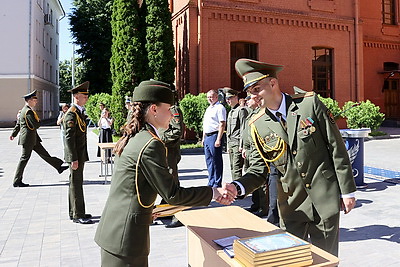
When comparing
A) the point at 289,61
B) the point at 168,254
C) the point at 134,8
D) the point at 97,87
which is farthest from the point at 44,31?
the point at 168,254

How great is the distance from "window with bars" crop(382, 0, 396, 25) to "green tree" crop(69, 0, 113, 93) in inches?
866

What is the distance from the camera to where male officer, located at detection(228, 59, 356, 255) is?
8.72 ft

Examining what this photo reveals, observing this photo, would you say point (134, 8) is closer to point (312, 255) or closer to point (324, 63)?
point (324, 63)

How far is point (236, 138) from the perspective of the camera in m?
6.80

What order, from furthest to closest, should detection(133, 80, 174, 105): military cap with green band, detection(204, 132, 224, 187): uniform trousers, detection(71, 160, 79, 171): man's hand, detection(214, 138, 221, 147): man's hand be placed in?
detection(204, 132, 224, 187): uniform trousers, detection(214, 138, 221, 147): man's hand, detection(71, 160, 79, 171): man's hand, detection(133, 80, 174, 105): military cap with green band

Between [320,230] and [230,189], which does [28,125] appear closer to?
[230,189]

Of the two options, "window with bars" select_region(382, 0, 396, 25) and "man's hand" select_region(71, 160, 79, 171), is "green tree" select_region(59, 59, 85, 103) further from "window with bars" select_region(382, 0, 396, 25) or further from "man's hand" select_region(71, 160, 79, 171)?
"man's hand" select_region(71, 160, 79, 171)

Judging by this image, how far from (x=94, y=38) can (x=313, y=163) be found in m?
33.4

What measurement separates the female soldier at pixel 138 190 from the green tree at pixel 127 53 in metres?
13.7

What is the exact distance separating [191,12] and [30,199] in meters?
11.8

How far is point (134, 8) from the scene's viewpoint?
51.7 ft

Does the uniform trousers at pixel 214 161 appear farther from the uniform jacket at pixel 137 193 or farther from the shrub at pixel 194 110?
the shrub at pixel 194 110

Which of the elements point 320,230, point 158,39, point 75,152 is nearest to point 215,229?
point 320,230

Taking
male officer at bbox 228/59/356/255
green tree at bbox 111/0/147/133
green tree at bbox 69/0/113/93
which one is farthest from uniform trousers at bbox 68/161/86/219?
green tree at bbox 69/0/113/93
